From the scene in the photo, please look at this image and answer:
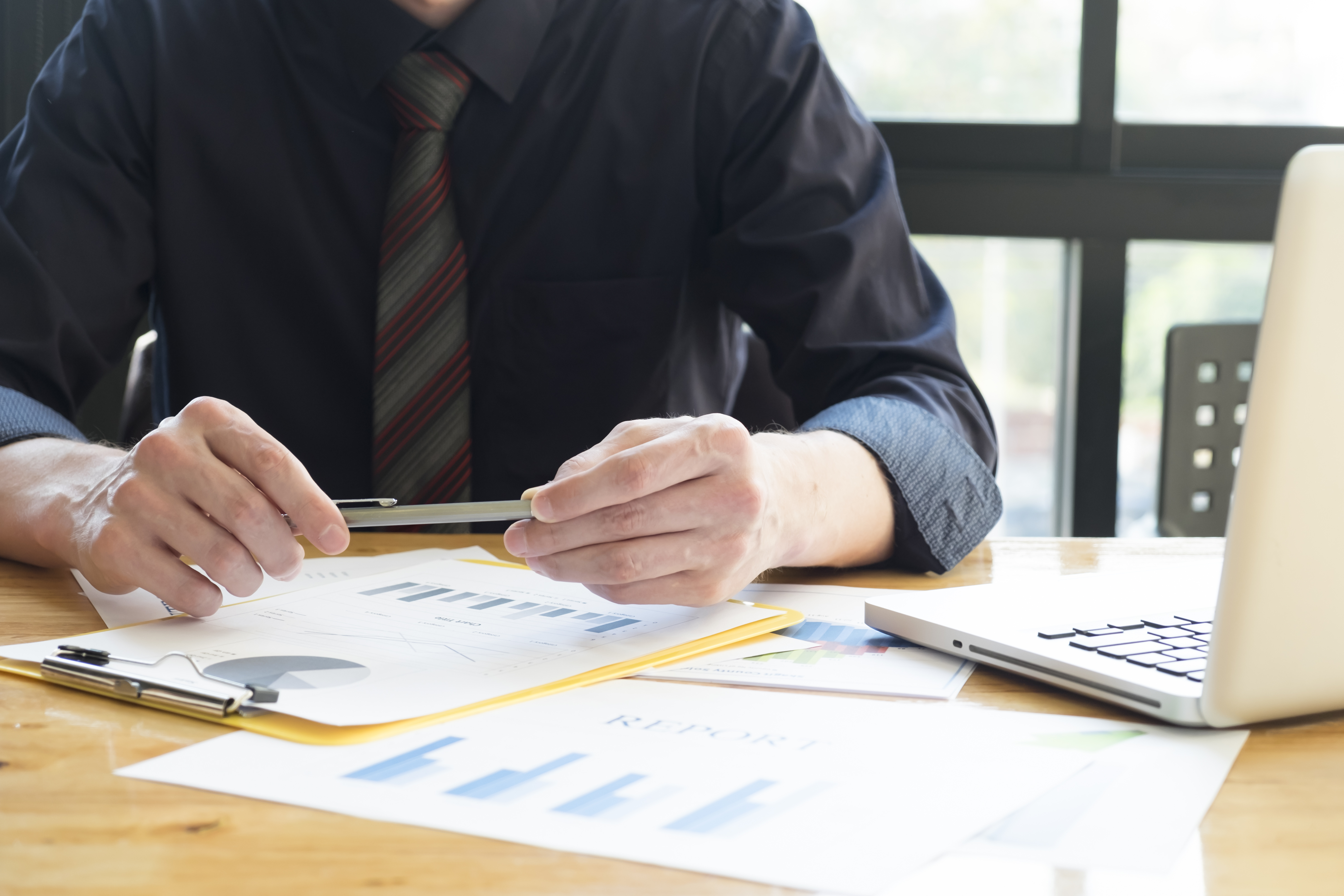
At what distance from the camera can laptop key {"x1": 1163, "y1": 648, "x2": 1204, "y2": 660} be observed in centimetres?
52

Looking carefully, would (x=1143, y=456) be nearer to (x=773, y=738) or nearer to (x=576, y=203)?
(x=576, y=203)

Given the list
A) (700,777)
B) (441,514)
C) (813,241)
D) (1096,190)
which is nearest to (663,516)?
(441,514)

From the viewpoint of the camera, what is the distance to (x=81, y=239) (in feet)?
3.68

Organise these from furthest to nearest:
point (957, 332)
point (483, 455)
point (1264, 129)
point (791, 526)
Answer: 1. point (1264, 129)
2. point (483, 455)
3. point (957, 332)
4. point (791, 526)

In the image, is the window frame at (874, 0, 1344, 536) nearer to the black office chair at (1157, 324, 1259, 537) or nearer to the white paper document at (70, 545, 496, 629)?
the black office chair at (1157, 324, 1259, 537)

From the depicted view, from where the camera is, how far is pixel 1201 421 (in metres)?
1.39

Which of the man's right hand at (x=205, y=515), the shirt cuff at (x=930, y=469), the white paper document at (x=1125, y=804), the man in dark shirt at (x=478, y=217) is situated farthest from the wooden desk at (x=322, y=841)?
the man in dark shirt at (x=478, y=217)

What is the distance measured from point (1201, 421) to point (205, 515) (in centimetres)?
124

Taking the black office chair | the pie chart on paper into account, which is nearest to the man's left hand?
the pie chart on paper

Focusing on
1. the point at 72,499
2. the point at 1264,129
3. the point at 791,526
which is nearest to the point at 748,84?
the point at 791,526

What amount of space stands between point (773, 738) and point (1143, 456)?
6.09 ft

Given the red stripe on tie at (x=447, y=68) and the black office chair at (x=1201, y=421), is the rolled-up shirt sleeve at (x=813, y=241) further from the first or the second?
the black office chair at (x=1201, y=421)

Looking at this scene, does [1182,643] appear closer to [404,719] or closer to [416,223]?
[404,719]

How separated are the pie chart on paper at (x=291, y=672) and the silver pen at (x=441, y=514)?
82 millimetres
